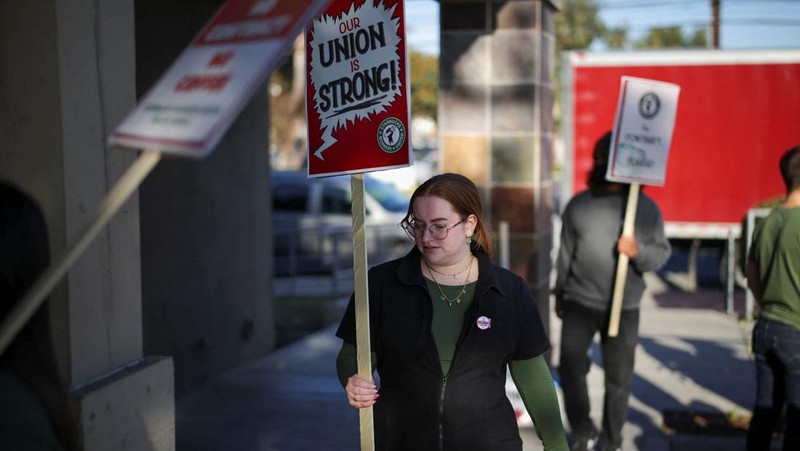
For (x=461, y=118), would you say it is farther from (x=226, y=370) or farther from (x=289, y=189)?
(x=289, y=189)

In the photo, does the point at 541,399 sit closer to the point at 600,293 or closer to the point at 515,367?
the point at 515,367

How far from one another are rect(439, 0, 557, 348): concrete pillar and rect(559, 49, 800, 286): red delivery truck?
681 cm

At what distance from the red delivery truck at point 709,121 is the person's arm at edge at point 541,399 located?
457 inches

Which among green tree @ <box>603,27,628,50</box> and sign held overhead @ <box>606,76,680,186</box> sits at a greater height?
green tree @ <box>603,27,628,50</box>

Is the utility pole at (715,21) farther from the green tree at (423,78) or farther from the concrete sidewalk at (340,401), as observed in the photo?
the green tree at (423,78)

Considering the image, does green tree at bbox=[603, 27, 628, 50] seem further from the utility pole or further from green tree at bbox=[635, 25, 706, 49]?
the utility pole

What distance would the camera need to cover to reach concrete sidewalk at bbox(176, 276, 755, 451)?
6949 mm

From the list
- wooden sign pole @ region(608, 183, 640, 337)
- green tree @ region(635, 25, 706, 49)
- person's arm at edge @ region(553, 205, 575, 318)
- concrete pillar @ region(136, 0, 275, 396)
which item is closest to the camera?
wooden sign pole @ region(608, 183, 640, 337)

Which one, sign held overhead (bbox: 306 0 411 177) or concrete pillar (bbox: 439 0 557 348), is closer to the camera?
sign held overhead (bbox: 306 0 411 177)

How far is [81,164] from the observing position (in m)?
3.55

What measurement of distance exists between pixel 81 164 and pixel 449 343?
1370mm

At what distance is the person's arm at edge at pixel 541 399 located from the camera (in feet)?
11.8

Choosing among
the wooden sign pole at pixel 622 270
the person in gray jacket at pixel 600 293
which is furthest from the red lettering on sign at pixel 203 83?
the person in gray jacket at pixel 600 293

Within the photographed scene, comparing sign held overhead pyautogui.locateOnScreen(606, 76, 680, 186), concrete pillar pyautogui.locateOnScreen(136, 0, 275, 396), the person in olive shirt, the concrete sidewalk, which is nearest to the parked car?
the concrete sidewalk
